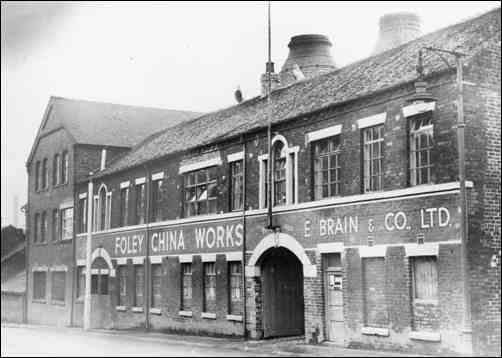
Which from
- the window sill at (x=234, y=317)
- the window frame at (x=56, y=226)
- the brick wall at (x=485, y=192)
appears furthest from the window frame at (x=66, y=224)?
the brick wall at (x=485, y=192)

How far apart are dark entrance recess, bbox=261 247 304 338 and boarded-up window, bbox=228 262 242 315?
1176 mm

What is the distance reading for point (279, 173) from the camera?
21594mm

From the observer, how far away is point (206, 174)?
25188mm

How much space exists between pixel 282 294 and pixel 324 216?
4.09 meters

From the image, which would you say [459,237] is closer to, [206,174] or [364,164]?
[364,164]

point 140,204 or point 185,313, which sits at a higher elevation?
point 140,204

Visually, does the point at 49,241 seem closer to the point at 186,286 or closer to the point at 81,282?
the point at 81,282

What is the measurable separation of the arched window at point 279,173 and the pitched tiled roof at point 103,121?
52.8 feet

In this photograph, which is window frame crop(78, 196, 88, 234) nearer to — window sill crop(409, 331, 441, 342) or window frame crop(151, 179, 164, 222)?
window frame crop(151, 179, 164, 222)

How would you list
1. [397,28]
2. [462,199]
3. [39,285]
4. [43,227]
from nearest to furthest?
1. [462,199]
2. [397,28]
3. [39,285]
4. [43,227]

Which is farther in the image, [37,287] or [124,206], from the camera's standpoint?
[37,287]

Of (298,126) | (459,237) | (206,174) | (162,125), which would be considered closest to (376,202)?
(459,237)

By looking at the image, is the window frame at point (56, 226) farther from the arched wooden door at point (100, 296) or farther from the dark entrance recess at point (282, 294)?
the dark entrance recess at point (282, 294)

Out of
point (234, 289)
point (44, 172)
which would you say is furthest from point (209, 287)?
point (44, 172)
